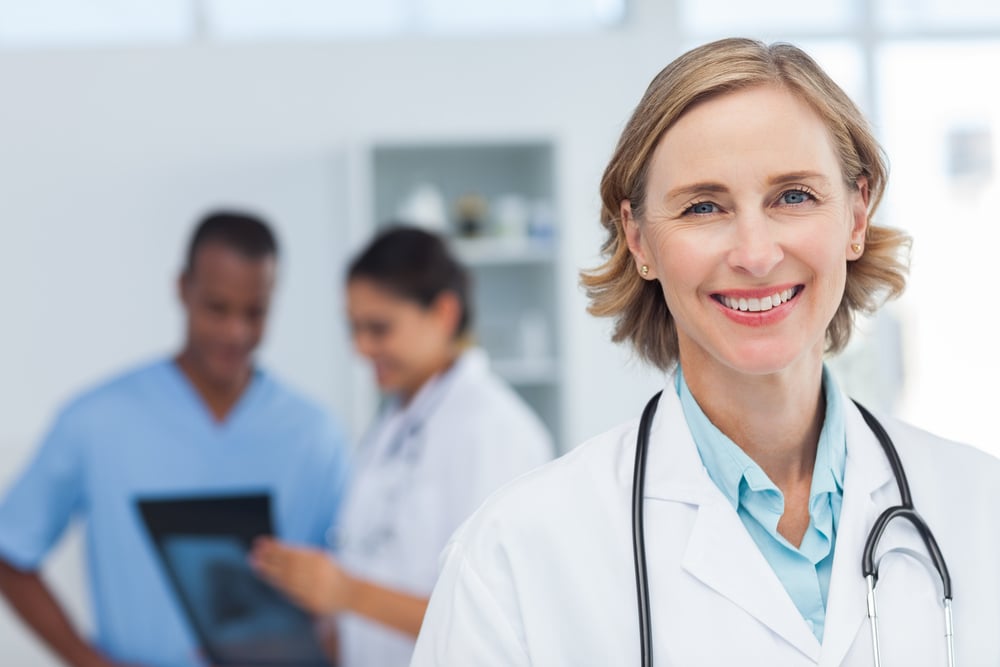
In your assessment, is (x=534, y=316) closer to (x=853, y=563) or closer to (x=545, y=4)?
(x=545, y=4)

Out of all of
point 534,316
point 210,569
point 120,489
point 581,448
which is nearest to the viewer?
point 581,448

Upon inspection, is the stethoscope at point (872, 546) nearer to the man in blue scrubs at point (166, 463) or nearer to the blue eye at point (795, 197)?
the blue eye at point (795, 197)

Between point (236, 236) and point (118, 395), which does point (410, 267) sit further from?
point (118, 395)

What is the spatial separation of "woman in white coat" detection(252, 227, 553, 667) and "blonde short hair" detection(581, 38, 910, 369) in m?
0.68

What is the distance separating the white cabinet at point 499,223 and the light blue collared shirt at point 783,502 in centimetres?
231

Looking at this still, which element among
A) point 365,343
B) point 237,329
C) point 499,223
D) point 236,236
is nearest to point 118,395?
point 237,329

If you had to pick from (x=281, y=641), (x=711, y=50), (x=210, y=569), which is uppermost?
(x=711, y=50)

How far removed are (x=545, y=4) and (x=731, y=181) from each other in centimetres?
310

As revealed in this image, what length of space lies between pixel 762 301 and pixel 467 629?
1.26 feet

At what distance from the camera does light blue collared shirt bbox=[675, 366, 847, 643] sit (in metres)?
1.02

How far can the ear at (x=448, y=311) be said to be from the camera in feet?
6.88

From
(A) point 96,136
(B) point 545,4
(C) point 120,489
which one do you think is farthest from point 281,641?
(B) point 545,4

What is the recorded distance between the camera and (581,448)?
3.59 feet

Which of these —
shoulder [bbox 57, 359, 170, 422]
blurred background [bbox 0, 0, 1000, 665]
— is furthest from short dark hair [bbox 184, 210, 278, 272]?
blurred background [bbox 0, 0, 1000, 665]
